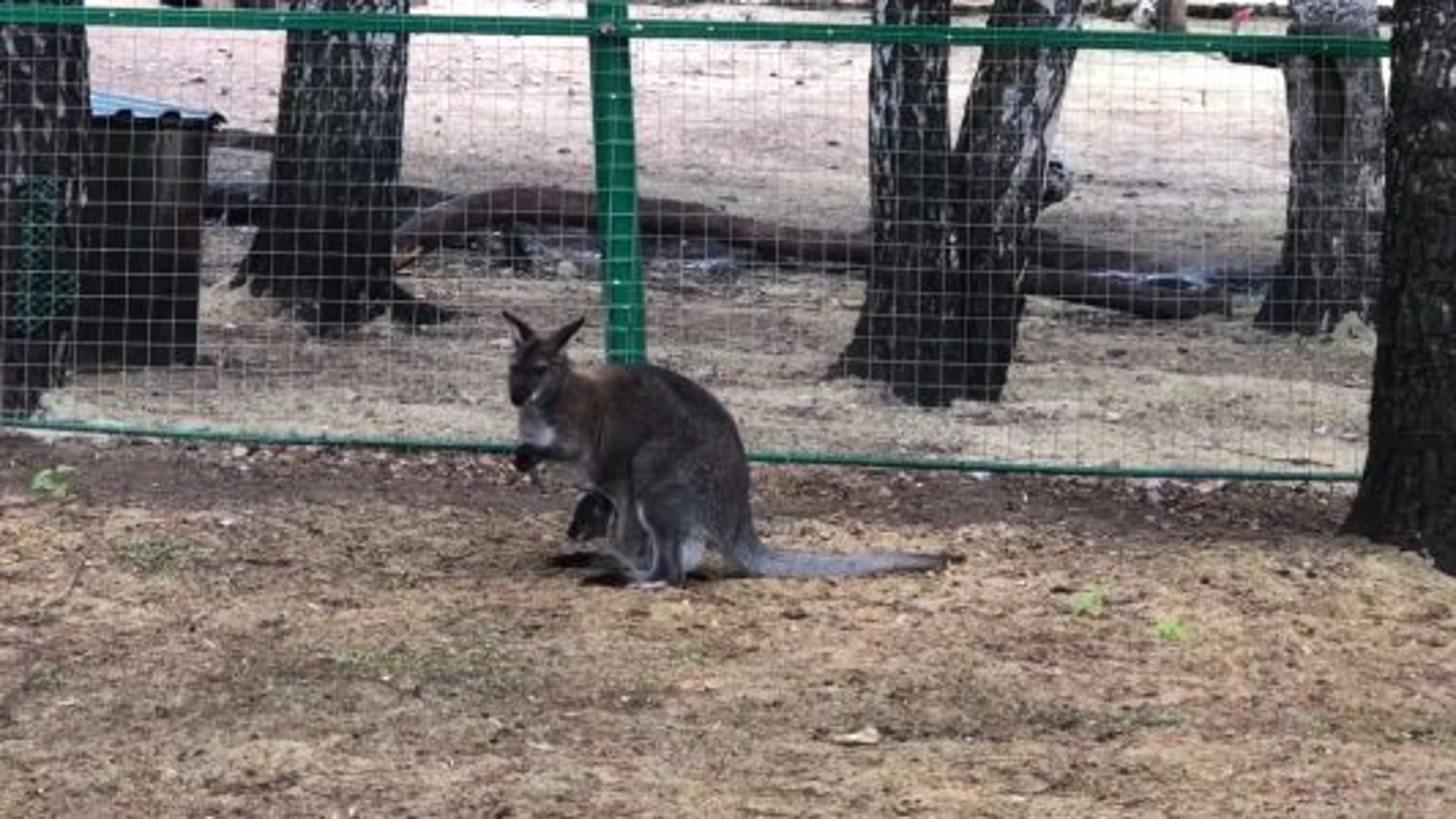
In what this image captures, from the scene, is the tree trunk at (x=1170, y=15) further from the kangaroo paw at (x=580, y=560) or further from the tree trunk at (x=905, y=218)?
the kangaroo paw at (x=580, y=560)

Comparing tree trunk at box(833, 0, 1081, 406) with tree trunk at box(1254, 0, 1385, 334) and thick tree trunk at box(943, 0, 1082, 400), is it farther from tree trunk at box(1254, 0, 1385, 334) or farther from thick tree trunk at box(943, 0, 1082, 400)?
tree trunk at box(1254, 0, 1385, 334)

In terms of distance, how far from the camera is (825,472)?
8398 millimetres

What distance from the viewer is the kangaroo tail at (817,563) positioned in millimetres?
7152

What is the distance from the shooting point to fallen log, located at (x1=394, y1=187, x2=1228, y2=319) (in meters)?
11.6

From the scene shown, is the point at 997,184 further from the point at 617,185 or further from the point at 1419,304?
the point at 1419,304

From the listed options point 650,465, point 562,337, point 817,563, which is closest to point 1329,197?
point 817,563

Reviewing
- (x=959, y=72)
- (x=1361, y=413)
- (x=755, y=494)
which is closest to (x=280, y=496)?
(x=755, y=494)

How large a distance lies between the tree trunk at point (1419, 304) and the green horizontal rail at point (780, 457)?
80 cm

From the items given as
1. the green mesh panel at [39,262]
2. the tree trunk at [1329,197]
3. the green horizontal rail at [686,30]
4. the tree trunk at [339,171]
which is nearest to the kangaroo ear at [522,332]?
the green horizontal rail at [686,30]

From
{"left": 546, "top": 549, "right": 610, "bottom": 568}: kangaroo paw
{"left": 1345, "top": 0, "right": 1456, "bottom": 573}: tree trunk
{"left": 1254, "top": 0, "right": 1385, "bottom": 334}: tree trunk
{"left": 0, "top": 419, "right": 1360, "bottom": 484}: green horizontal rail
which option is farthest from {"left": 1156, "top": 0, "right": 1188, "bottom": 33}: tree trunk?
{"left": 546, "top": 549, "right": 610, "bottom": 568}: kangaroo paw

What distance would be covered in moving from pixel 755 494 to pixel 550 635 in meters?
1.84

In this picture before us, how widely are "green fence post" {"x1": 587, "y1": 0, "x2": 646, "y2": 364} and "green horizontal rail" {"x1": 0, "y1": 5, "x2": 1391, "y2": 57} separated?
5.1 inches

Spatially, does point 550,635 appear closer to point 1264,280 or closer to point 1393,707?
point 1393,707

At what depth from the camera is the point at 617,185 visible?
8258 millimetres
